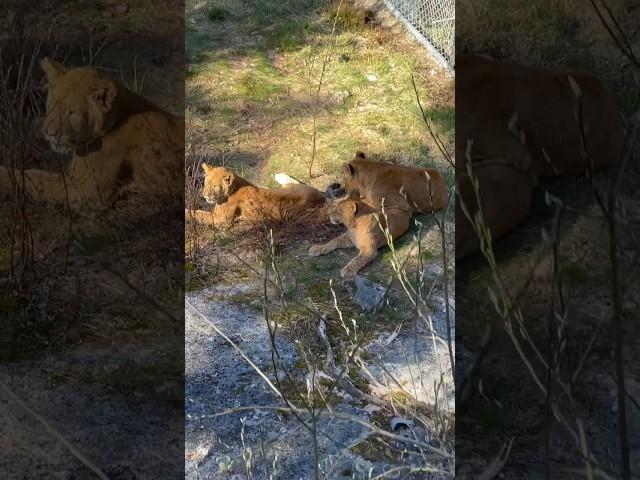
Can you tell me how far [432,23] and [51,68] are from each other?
604cm

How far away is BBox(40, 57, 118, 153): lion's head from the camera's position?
1.44 meters

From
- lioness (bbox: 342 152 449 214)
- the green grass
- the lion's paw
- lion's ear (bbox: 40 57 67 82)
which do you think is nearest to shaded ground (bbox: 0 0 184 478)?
lion's ear (bbox: 40 57 67 82)

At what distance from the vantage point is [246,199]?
19.0ft

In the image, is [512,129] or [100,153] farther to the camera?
[100,153]

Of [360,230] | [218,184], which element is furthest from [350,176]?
[218,184]

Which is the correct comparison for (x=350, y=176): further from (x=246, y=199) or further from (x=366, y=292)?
(x=366, y=292)

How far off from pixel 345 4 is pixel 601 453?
6.69 meters

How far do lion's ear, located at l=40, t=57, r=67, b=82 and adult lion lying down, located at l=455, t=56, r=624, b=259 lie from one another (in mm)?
616

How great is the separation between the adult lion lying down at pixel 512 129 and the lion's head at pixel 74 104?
565 millimetres

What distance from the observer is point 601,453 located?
47.2 inches

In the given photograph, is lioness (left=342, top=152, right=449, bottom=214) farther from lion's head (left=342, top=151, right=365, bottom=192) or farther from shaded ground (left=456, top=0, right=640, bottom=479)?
shaded ground (left=456, top=0, right=640, bottom=479)

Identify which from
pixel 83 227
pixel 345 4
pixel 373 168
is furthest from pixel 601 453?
pixel 345 4

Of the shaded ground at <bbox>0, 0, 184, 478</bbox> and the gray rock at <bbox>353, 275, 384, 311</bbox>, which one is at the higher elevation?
the shaded ground at <bbox>0, 0, 184, 478</bbox>

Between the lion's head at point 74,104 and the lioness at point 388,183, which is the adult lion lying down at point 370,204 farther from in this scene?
the lion's head at point 74,104
